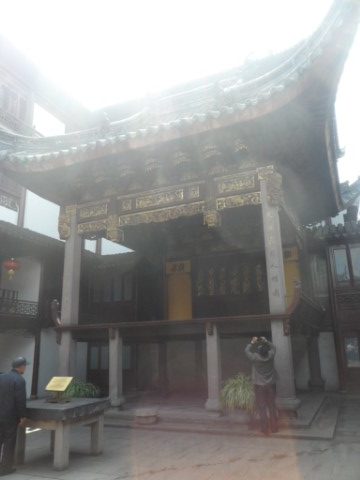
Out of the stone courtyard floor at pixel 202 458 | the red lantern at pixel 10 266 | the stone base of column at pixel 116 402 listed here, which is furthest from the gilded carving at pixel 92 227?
the stone courtyard floor at pixel 202 458

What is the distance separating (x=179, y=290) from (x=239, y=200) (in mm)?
5643

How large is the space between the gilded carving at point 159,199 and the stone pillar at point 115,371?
3.07 m

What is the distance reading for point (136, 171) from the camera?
9.41m

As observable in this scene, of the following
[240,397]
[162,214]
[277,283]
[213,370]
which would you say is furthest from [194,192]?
[240,397]

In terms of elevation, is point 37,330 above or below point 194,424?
above

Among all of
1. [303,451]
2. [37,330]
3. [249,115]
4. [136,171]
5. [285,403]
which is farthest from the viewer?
[37,330]

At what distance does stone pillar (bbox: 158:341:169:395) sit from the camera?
482 inches

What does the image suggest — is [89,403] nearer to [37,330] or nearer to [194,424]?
[194,424]

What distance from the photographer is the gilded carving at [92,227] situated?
9.94m

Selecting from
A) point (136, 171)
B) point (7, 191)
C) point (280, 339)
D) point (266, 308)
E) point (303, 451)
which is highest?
point (7, 191)

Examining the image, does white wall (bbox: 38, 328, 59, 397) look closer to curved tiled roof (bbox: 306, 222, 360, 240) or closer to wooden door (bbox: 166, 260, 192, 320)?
wooden door (bbox: 166, 260, 192, 320)

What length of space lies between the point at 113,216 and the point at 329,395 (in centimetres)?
802

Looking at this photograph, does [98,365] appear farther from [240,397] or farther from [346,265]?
[346,265]

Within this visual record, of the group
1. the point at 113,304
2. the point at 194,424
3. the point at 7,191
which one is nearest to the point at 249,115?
the point at 194,424
